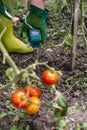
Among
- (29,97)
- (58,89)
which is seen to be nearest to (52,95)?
(58,89)

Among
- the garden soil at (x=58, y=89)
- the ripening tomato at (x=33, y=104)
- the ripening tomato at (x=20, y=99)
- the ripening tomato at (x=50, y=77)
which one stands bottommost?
the garden soil at (x=58, y=89)

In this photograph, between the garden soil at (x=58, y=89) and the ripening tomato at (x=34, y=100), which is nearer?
the ripening tomato at (x=34, y=100)

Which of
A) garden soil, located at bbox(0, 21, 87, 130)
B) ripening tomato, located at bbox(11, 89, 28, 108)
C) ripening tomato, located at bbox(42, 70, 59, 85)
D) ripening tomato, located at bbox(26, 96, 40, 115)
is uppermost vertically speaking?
ripening tomato, located at bbox(42, 70, 59, 85)

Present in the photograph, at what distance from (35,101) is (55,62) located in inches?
37.6

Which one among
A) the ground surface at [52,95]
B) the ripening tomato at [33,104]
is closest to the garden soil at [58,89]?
the ground surface at [52,95]

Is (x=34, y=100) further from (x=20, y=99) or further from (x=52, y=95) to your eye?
(x=52, y=95)

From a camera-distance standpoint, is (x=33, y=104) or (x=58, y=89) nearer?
(x=33, y=104)

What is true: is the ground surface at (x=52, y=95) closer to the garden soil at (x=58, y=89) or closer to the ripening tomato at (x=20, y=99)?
the garden soil at (x=58, y=89)

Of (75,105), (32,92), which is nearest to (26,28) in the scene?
(75,105)

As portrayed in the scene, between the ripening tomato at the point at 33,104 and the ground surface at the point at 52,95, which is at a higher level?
the ripening tomato at the point at 33,104

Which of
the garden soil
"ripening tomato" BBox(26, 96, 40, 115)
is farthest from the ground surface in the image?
"ripening tomato" BBox(26, 96, 40, 115)

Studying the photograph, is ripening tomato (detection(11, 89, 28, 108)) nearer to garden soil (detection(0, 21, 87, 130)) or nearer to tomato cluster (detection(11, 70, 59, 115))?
tomato cluster (detection(11, 70, 59, 115))

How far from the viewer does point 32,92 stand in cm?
151

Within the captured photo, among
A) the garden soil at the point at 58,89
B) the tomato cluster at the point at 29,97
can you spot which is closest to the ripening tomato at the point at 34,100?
the tomato cluster at the point at 29,97
